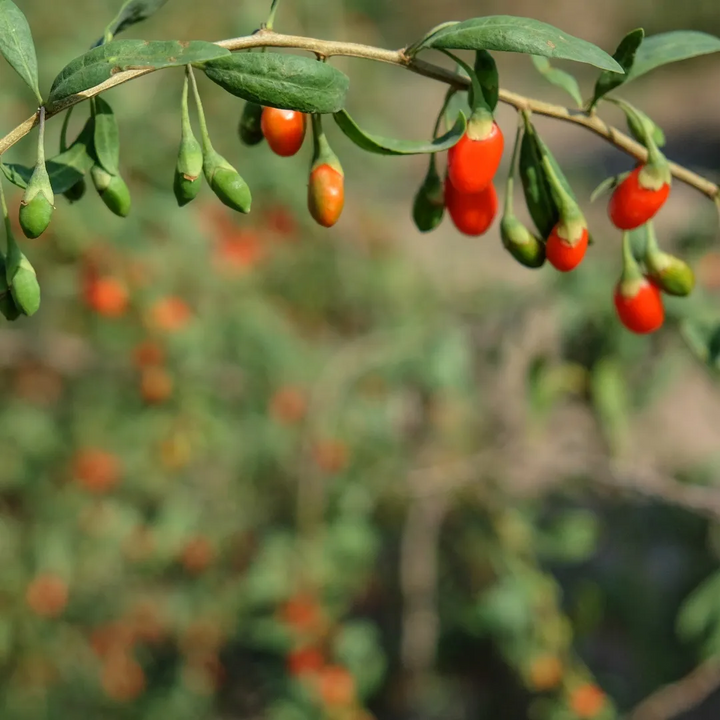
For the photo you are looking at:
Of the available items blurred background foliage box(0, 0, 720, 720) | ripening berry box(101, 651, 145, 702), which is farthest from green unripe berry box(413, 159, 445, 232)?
ripening berry box(101, 651, 145, 702)

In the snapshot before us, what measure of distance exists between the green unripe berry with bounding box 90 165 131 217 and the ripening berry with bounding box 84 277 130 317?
3.80 ft

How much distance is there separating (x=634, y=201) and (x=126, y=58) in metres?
0.47

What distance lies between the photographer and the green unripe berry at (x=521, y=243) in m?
0.77

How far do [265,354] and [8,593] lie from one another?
3.00ft

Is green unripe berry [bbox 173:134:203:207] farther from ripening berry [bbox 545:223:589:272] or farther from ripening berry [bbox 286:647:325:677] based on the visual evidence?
ripening berry [bbox 286:647:325:677]

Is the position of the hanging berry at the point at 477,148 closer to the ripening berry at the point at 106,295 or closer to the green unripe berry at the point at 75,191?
the green unripe berry at the point at 75,191

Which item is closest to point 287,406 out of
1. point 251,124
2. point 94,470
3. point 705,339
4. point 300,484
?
point 300,484

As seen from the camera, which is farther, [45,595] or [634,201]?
[45,595]

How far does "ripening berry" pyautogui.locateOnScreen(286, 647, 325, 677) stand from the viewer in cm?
188

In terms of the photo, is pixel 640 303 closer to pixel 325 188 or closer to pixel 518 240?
pixel 518 240

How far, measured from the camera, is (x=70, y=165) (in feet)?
2.31

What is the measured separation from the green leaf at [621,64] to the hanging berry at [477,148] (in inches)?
4.2

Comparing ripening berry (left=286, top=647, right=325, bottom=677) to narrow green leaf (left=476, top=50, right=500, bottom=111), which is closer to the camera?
narrow green leaf (left=476, top=50, right=500, bottom=111)

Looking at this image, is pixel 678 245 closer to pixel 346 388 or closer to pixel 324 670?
pixel 346 388
